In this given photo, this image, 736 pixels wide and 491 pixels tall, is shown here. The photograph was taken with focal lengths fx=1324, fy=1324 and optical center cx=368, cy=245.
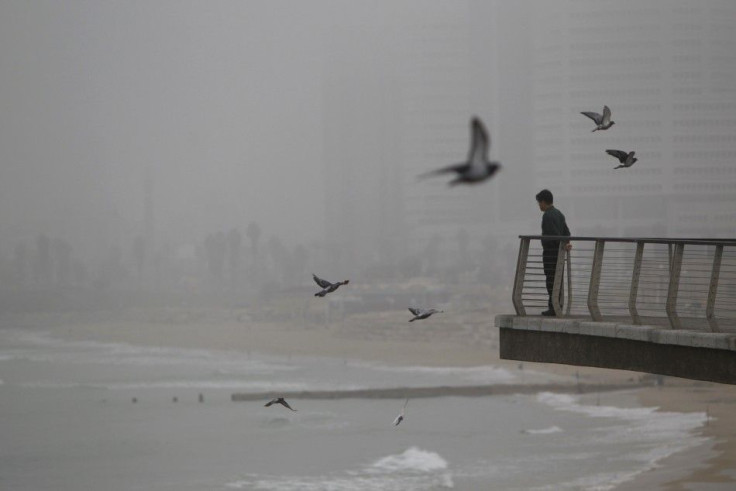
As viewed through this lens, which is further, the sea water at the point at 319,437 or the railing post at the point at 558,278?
the sea water at the point at 319,437

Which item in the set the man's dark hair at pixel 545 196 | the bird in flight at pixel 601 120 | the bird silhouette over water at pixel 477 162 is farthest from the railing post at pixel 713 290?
the bird silhouette over water at pixel 477 162

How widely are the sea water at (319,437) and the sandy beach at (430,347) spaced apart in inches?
66.3

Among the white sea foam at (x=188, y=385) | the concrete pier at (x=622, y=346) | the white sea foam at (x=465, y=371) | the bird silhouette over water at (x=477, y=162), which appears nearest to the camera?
the bird silhouette over water at (x=477, y=162)

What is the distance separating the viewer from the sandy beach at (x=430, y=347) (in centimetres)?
5062

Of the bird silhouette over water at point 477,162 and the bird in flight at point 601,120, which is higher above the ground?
the bird in flight at point 601,120

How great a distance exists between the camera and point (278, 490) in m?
48.4

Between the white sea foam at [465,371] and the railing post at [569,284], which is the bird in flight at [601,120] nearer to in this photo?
the railing post at [569,284]

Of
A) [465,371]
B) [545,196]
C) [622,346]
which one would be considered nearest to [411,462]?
[622,346]

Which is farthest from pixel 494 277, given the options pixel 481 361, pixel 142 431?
pixel 142 431

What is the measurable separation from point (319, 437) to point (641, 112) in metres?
131

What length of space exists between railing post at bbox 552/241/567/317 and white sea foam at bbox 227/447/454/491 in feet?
103

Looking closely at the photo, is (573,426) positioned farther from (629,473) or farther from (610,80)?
(610,80)

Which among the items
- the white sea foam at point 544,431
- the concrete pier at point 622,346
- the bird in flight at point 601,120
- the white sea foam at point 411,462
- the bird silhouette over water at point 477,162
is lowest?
the white sea foam at point 544,431

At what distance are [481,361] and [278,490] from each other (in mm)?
73666
